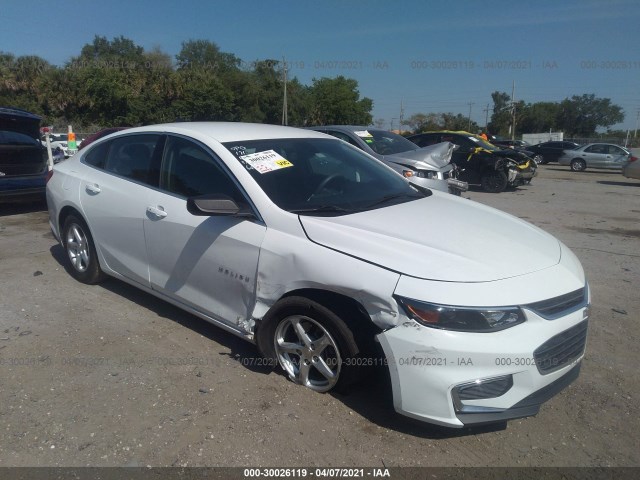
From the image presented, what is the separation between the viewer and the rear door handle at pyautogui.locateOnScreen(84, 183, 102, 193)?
4598mm

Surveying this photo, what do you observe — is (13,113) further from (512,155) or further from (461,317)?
(512,155)

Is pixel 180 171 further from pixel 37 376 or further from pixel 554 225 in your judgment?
pixel 554 225

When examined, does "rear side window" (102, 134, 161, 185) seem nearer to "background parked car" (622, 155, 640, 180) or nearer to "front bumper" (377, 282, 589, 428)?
"front bumper" (377, 282, 589, 428)

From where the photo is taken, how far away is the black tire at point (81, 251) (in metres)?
4.87

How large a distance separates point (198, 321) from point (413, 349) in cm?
228

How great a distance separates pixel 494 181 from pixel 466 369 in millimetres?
12353

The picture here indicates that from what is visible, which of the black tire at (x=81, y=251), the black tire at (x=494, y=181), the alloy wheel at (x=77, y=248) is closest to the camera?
the black tire at (x=81, y=251)

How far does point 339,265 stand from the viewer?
115 inches

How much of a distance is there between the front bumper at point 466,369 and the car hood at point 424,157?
6808 mm

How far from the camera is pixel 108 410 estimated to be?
10.3 feet

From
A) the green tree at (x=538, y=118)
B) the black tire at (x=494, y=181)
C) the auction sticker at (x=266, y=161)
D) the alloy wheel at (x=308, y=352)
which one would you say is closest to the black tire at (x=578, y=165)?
the black tire at (x=494, y=181)

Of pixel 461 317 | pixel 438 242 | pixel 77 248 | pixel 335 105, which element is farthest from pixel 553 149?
pixel 335 105

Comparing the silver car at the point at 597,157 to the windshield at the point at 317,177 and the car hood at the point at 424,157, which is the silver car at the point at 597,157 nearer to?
the car hood at the point at 424,157

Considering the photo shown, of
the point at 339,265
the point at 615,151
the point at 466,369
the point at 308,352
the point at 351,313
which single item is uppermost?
the point at 339,265
